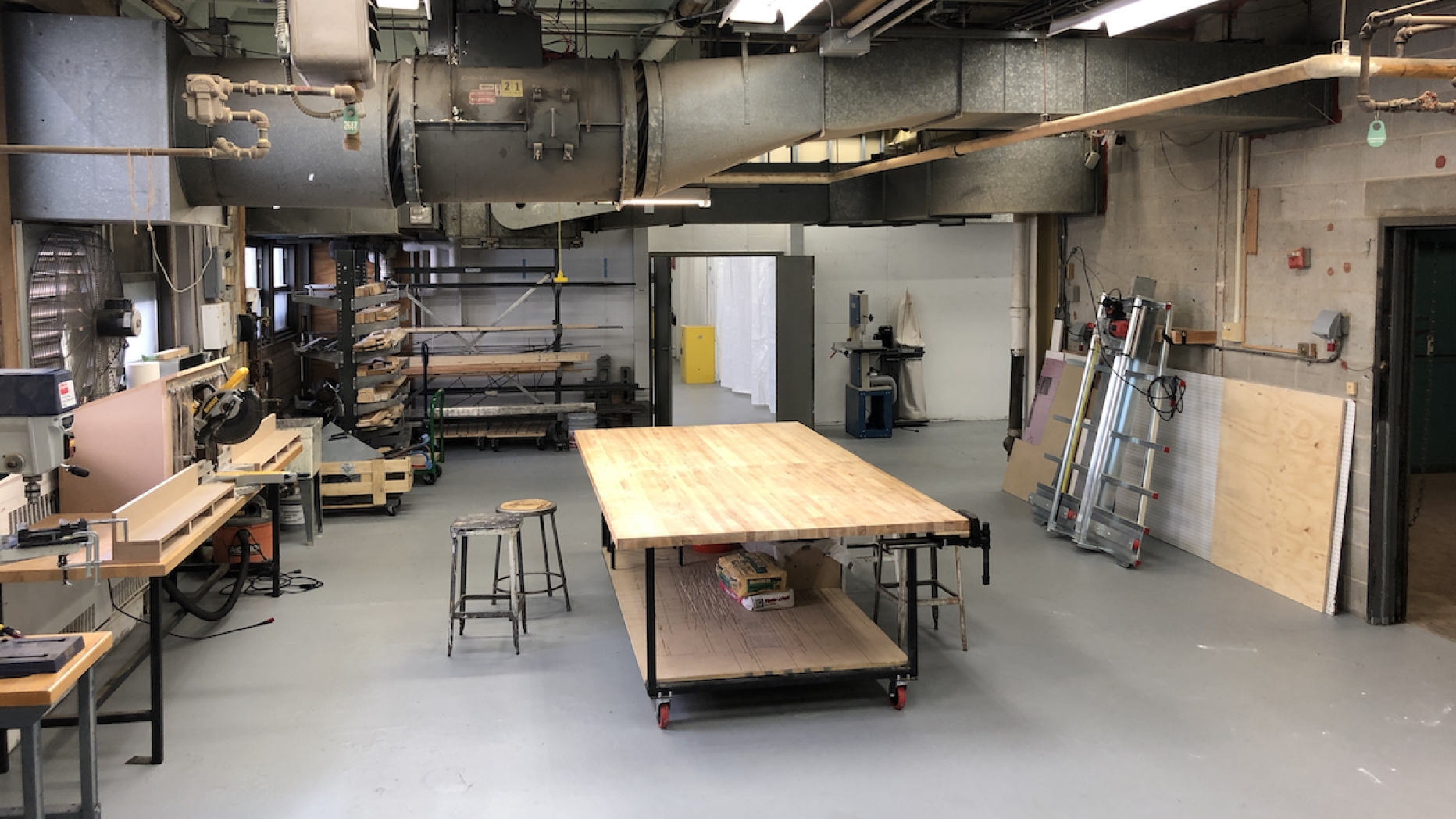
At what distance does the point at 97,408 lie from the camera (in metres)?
4.34

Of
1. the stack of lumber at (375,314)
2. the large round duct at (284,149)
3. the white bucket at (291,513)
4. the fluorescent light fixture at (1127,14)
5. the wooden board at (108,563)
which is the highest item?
the fluorescent light fixture at (1127,14)

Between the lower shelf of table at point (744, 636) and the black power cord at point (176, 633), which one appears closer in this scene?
the lower shelf of table at point (744, 636)

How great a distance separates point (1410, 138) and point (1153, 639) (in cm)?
263

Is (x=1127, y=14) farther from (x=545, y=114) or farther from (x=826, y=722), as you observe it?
(x=826, y=722)

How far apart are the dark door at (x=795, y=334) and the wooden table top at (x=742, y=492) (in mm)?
4388

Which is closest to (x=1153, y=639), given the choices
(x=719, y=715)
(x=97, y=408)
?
(x=719, y=715)

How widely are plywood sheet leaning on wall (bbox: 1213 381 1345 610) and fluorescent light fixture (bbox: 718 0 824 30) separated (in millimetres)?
3447

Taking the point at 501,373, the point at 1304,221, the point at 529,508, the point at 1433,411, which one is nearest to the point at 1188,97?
the point at 1304,221

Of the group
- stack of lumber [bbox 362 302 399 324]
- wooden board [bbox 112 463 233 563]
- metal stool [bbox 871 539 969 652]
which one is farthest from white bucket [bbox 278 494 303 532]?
metal stool [bbox 871 539 969 652]

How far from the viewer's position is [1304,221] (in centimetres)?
581

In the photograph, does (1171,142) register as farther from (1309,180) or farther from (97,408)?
(97,408)

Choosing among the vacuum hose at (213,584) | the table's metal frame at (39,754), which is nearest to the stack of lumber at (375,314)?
the vacuum hose at (213,584)

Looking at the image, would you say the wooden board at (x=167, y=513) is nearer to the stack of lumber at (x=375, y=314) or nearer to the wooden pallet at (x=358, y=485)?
the wooden pallet at (x=358, y=485)

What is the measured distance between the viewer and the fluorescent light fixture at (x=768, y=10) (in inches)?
159
